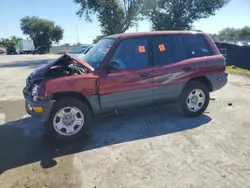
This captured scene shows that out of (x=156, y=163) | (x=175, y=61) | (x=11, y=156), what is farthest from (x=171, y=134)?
(x=11, y=156)

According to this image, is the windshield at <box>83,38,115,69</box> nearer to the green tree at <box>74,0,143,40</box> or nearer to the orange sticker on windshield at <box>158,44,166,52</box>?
the orange sticker on windshield at <box>158,44,166,52</box>

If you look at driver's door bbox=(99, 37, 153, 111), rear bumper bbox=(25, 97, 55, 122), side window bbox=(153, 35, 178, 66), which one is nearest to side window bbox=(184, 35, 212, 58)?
side window bbox=(153, 35, 178, 66)

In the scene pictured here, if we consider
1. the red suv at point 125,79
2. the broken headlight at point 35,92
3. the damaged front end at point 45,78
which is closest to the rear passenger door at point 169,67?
the red suv at point 125,79

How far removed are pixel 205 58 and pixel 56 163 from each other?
12.5 ft

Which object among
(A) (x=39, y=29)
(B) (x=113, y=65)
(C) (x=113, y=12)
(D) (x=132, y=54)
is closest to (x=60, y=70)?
(B) (x=113, y=65)

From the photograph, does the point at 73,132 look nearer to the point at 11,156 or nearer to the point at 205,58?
the point at 11,156

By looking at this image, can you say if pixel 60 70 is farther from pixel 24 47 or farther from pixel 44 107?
pixel 24 47

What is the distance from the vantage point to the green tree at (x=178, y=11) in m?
27.1

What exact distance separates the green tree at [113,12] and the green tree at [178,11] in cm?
140

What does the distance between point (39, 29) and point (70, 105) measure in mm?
63778

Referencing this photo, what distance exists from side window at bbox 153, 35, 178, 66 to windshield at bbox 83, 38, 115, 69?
36.2 inches

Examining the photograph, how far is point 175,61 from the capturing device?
5.19 metres

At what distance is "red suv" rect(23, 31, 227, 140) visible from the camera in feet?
14.2

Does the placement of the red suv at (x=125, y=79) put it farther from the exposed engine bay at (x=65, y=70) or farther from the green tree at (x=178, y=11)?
the green tree at (x=178, y=11)
